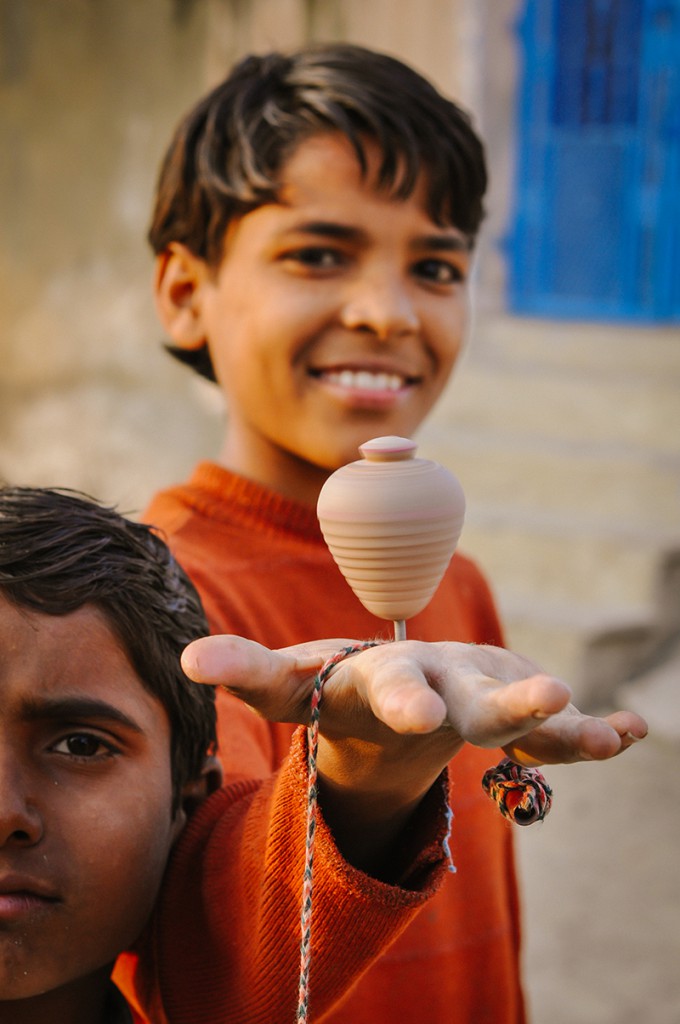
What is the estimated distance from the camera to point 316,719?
32.4 inches

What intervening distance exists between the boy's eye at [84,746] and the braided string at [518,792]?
0.37 m

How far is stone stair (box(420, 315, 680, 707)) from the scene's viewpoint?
15.2 feet

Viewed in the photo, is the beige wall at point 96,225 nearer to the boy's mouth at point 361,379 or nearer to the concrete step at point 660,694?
the concrete step at point 660,694

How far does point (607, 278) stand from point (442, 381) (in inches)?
185

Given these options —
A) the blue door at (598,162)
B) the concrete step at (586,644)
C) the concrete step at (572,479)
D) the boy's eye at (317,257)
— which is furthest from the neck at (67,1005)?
the blue door at (598,162)

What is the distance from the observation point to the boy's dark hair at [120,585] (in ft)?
3.53

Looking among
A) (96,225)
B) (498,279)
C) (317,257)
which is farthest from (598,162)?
(317,257)

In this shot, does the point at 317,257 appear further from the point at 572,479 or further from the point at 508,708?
the point at 572,479

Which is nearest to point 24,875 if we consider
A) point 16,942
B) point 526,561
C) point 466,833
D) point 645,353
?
point 16,942

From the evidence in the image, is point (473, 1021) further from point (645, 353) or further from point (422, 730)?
point (645, 353)

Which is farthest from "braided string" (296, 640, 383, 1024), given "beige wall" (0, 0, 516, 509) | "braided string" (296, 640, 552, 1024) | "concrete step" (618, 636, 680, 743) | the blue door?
the blue door

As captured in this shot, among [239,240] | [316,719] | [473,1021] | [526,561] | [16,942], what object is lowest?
[526,561]

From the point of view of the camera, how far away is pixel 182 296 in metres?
1.81

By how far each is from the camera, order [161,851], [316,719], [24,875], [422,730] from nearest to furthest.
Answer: [422,730] < [316,719] < [24,875] < [161,851]
